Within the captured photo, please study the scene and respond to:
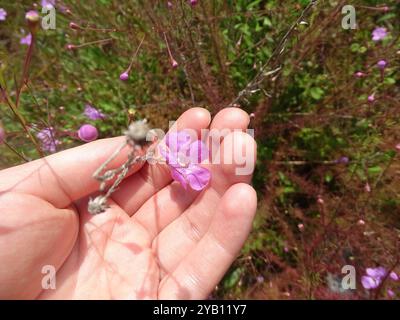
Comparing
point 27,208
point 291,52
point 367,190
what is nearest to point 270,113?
point 291,52

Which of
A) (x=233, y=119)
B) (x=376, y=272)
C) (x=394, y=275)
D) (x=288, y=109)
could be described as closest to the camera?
(x=233, y=119)

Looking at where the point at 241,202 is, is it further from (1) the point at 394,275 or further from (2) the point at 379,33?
(2) the point at 379,33

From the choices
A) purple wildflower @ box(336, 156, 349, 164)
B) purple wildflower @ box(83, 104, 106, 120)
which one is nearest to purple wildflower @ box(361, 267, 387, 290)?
purple wildflower @ box(336, 156, 349, 164)

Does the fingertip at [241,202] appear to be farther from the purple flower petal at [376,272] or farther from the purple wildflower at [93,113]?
the purple wildflower at [93,113]

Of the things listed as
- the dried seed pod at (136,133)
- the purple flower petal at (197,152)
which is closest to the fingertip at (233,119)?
the purple flower petal at (197,152)

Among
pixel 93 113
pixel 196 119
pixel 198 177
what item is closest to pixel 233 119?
pixel 196 119

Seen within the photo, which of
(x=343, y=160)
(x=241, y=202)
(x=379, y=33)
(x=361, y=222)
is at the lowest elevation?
(x=361, y=222)

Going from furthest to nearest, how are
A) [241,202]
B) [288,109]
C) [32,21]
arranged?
[288,109], [241,202], [32,21]
